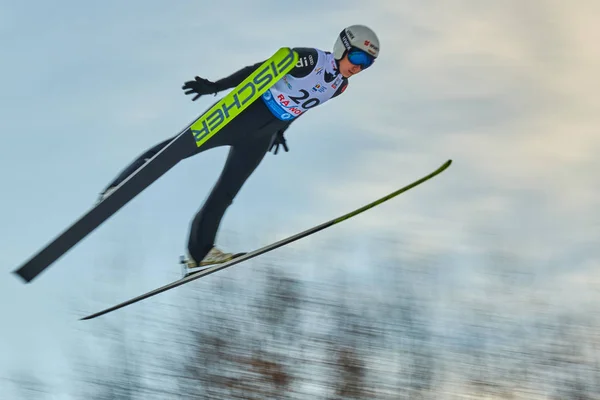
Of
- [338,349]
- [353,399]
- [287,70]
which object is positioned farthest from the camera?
[338,349]

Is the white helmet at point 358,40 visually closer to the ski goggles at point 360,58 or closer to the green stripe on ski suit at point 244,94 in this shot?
the ski goggles at point 360,58

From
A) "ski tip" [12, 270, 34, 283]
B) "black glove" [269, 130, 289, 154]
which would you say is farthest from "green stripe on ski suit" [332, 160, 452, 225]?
"ski tip" [12, 270, 34, 283]

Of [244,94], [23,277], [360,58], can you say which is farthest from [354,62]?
[23,277]

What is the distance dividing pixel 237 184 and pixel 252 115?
556mm

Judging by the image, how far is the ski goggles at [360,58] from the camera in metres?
6.85

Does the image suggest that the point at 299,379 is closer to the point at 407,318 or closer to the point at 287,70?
the point at 407,318

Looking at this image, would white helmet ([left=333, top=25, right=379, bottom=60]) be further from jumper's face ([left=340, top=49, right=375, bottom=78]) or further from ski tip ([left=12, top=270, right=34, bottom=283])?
ski tip ([left=12, top=270, right=34, bottom=283])

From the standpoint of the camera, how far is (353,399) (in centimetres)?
1305

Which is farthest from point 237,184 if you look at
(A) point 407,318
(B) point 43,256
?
(A) point 407,318

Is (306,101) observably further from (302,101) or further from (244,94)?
(244,94)

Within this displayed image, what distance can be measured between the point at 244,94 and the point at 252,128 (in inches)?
13.5

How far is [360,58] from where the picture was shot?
6871mm

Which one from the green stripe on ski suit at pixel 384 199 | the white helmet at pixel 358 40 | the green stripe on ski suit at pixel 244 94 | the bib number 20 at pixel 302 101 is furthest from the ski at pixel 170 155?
the green stripe on ski suit at pixel 384 199

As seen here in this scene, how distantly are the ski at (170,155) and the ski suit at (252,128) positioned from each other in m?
0.08
